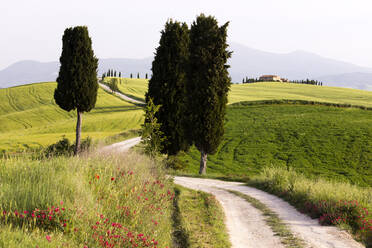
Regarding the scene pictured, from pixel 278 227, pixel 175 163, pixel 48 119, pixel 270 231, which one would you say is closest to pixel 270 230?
pixel 270 231

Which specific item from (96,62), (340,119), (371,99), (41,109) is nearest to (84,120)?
(41,109)

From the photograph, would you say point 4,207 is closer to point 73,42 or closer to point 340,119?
point 73,42

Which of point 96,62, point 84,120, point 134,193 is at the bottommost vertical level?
point 84,120

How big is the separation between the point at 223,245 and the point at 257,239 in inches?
56.1

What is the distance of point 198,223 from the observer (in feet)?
38.0

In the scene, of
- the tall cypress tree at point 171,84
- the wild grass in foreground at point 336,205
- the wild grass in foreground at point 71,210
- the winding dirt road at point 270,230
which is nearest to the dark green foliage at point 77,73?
the tall cypress tree at point 171,84

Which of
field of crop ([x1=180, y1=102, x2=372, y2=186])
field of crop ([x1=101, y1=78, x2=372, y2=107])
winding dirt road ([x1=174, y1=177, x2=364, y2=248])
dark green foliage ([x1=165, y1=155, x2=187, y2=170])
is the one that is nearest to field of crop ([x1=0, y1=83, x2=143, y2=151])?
field of crop ([x1=101, y1=78, x2=372, y2=107])

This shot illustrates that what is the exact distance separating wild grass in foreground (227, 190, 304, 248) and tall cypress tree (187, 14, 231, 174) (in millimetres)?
13247

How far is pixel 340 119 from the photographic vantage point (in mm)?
51562

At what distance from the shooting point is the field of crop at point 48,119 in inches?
2137

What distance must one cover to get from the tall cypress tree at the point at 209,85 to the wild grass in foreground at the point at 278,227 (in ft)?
43.5

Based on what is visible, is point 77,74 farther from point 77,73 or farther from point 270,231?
point 270,231

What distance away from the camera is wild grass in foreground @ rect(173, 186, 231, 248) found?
9547mm

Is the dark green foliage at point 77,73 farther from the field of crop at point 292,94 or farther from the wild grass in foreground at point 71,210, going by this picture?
the field of crop at point 292,94
